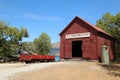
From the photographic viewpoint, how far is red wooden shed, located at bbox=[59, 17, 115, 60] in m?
30.1

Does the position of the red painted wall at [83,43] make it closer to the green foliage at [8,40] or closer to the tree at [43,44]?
the green foliage at [8,40]

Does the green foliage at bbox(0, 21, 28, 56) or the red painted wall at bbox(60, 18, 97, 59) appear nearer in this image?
the red painted wall at bbox(60, 18, 97, 59)

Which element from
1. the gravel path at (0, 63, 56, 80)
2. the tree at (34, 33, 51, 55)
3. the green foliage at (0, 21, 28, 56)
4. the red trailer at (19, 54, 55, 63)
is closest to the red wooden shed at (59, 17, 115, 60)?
the red trailer at (19, 54, 55, 63)

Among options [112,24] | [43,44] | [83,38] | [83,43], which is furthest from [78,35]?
[43,44]

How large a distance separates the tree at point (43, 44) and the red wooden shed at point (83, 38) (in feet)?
192

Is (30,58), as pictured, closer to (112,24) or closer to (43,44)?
(112,24)

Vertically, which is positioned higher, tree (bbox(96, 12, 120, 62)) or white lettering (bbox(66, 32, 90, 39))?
tree (bbox(96, 12, 120, 62))

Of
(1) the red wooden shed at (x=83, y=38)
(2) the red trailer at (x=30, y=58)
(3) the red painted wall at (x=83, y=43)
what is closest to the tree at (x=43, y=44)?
(2) the red trailer at (x=30, y=58)

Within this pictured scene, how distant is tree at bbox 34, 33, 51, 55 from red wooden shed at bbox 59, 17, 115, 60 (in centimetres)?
5864

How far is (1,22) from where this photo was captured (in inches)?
2343

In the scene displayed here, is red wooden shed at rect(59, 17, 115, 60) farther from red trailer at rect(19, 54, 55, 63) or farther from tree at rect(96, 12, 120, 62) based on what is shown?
tree at rect(96, 12, 120, 62)

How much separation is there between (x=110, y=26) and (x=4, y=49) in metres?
29.9

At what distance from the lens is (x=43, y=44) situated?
9462 cm

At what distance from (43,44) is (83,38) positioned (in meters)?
64.4
